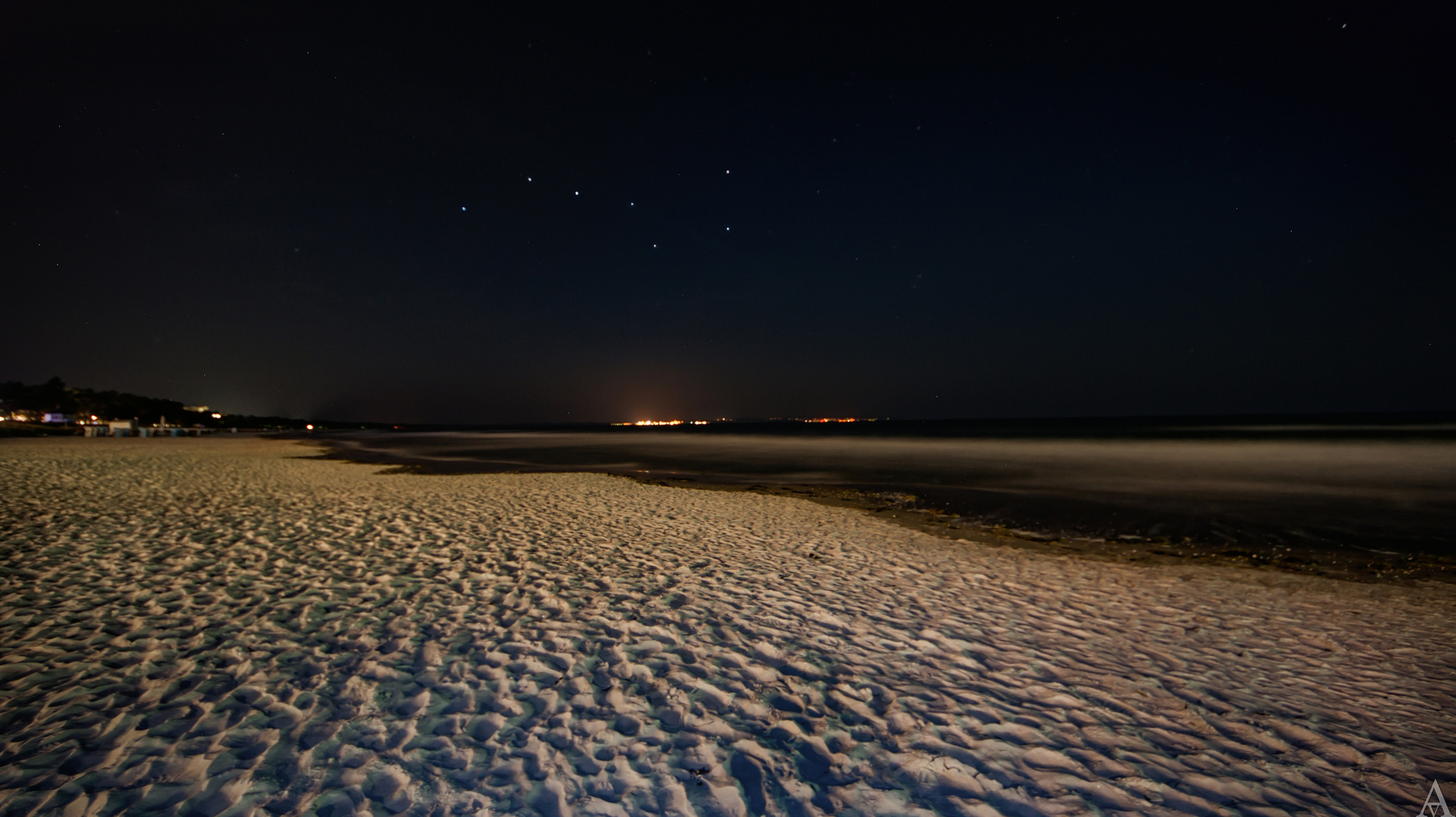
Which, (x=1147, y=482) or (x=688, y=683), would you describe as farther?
(x=1147, y=482)

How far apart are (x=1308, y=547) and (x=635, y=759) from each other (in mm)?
15169

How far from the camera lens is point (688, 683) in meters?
4.93

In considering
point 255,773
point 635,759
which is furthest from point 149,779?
point 635,759

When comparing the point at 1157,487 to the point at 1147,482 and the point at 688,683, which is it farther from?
the point at 688,683

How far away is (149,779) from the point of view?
3494mm
